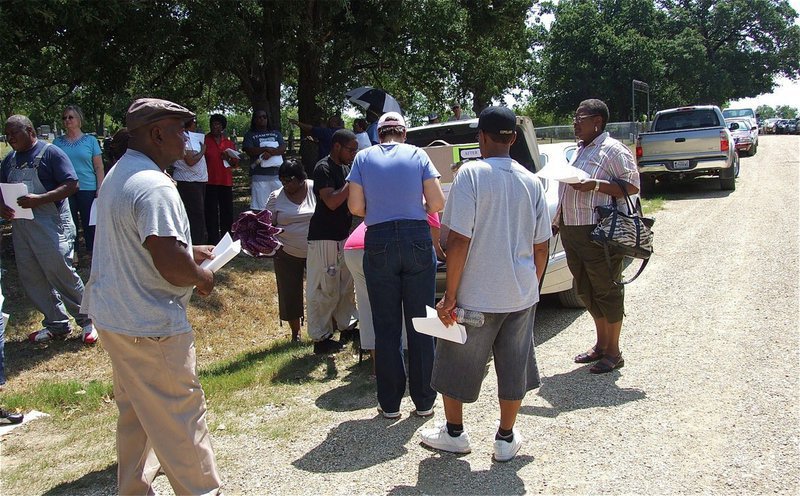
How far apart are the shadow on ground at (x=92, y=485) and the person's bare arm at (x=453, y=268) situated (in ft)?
6.70

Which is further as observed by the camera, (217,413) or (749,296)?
(749,296)

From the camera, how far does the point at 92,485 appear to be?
371 cm

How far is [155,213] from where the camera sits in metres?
2.76

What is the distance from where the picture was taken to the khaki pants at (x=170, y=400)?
2.93m

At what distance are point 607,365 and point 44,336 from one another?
5.15 meters

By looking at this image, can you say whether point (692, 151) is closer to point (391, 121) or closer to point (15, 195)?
point (391, 121)

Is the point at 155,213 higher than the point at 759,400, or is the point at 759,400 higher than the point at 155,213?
the point at 155,213

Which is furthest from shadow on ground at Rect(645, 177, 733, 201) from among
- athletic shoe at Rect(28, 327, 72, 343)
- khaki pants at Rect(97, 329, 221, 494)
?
khaki pants at Rect(97, 329, 221, 494)

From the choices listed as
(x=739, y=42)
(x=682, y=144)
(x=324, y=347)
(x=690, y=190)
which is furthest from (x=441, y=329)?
(x=739, y=42)

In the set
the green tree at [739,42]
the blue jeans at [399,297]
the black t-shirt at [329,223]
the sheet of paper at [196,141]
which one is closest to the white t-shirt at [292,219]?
the black t-shirt at [329,223]

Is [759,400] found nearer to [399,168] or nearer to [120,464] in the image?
[399,168]

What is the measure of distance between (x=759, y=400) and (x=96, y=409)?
4667mm

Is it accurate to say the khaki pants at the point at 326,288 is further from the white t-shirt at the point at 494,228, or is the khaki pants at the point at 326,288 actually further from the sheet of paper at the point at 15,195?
the sheet of paper at the point at 15,195

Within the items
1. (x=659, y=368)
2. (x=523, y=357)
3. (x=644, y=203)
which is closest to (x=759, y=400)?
(x=659, y=368)
